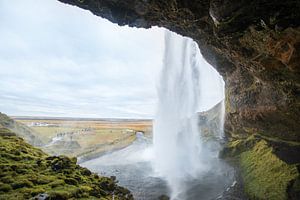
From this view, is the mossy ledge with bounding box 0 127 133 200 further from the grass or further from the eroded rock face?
the grass

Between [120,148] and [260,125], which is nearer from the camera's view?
[260,125]

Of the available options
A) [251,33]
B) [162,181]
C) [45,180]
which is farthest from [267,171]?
[45,180]

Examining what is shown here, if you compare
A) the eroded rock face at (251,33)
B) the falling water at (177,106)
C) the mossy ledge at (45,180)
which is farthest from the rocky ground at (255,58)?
the falling water at (177,106)

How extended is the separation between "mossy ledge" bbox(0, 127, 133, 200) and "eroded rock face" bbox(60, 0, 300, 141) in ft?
28.8

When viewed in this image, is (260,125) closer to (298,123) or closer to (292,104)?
(298,123)

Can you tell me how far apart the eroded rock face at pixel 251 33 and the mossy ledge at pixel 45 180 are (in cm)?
879

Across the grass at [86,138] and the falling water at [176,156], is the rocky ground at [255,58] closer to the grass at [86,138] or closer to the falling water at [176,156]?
the falling water at [176,156]

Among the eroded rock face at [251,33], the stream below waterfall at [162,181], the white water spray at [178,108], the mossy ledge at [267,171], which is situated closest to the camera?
the eroded rock face at [251,33]

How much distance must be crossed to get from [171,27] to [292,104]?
884cm

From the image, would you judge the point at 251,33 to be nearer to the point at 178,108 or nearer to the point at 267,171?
the point at 267,171

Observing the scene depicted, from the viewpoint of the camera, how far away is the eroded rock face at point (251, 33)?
10.8m

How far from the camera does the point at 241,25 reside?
Result: 11.9 metres

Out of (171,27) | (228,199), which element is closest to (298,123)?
(228,199)

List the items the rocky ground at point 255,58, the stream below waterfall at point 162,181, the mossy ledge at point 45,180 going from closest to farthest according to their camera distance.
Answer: the rocky ground at point 255,58
the mossy ledge at point 45,180
the stream below waterfall at point 162,181
